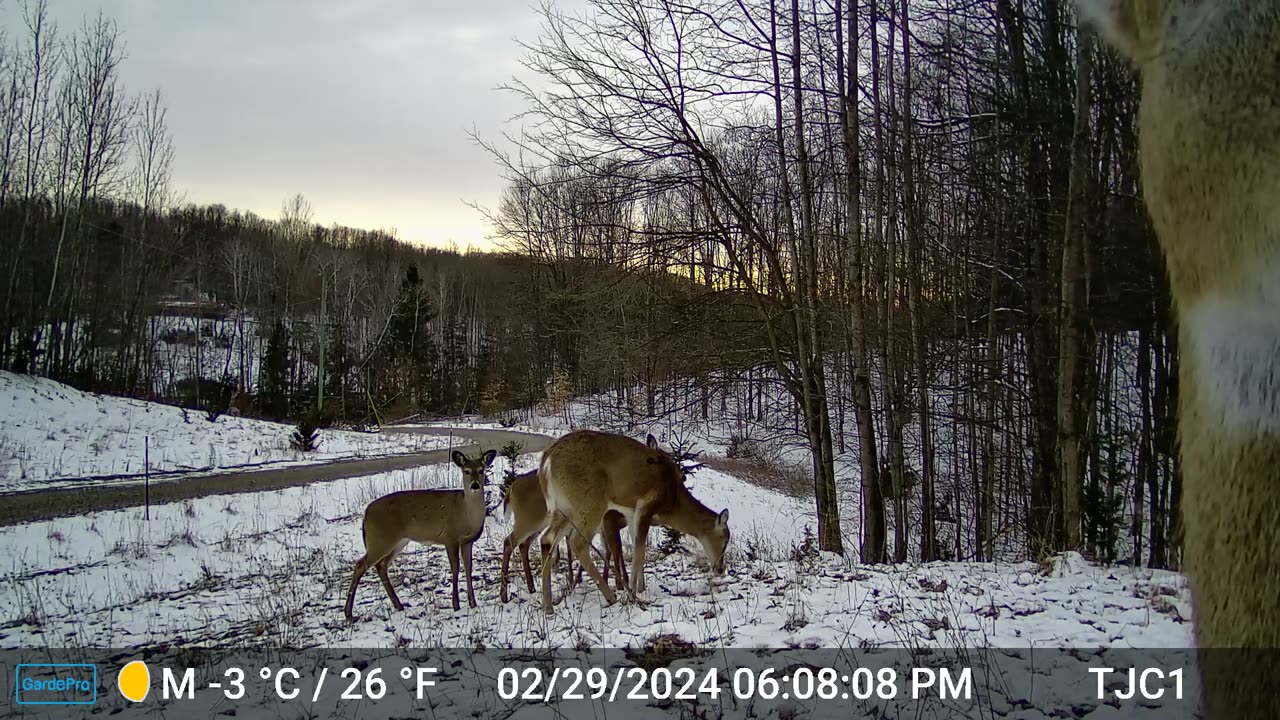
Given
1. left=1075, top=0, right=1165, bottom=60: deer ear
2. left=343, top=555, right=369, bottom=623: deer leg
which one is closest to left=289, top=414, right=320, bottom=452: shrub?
left=343, top=555, right=369, bottom=623: deer leg

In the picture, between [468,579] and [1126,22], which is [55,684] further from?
[1126,22]

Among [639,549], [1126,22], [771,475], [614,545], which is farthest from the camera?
[771,475]

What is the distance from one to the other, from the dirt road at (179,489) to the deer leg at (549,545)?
229 inches

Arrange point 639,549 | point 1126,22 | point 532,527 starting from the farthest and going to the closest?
point 532,527 < point 639,549 < point 1126,22

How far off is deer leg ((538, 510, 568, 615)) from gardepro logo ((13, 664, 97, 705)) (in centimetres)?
336

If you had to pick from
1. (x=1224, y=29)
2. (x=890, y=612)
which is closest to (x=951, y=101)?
(x=890, y=612)

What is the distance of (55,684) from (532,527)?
4.13 meters

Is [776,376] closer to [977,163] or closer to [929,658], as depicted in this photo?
[977,163]

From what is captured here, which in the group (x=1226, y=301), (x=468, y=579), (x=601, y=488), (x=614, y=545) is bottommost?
(x=468, y=579)

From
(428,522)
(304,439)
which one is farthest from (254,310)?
(428,522)

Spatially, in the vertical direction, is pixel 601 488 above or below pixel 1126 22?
below

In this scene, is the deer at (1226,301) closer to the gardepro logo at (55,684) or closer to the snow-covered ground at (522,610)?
the snow-covered ground at (522,610)

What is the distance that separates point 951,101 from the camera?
10.0m

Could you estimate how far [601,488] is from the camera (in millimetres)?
6617
